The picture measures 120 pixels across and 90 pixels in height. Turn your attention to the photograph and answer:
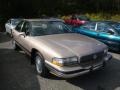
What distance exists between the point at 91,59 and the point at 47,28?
6.99ft

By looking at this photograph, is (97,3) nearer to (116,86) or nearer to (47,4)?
(47,4)

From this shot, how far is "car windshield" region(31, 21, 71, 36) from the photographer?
21.4 feet

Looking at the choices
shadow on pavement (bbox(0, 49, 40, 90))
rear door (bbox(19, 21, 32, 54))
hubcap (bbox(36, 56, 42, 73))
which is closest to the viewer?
shadow on pavement (bbox(0, 49, 40, 90))

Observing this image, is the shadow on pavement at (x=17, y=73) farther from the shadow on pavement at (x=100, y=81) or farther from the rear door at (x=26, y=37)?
the shadow on pavement at (x=100, y=81)

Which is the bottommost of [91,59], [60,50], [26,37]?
[91,59]

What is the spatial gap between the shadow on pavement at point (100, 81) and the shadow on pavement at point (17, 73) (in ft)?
3.60

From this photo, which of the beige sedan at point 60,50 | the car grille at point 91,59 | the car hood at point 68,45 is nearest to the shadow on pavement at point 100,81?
the beige sedan at point 60,50

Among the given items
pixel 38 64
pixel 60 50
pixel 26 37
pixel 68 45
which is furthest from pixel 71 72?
pixel 26 37

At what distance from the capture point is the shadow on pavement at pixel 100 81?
5172 millimetres

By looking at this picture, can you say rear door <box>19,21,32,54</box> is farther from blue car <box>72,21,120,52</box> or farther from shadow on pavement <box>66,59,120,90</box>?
blue car <box>72,21,120,52</box>

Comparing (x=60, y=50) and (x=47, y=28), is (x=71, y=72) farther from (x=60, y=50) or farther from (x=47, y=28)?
(x=47, y=28)

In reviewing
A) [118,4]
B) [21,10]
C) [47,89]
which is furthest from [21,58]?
[118,4]

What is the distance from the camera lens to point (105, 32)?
8883mm

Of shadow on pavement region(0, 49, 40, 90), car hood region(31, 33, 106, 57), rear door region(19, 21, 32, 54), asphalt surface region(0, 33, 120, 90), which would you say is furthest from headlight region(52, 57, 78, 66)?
rear door region(19, 21, 32, 54)
